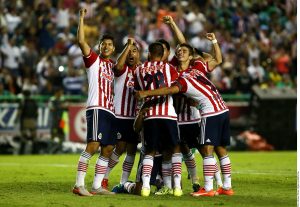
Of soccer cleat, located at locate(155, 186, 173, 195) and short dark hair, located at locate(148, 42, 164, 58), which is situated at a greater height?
short dark hair, located at locate(148, 42, 164, 58)

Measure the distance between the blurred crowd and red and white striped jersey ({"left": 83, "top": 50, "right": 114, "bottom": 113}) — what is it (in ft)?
35.6

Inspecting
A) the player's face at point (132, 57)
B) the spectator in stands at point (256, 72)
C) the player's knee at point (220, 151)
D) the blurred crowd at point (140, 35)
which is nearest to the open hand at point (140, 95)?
the player's face at point (132, 57)

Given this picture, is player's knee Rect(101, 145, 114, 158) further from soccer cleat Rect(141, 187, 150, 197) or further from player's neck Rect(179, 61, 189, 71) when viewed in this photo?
player's neck Rect(179, 61, 189, 71)

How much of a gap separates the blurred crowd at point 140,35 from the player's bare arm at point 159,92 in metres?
11.5

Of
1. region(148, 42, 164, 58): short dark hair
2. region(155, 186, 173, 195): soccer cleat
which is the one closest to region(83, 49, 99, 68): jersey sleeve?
region(148, 42, 164, 58): short dark hair

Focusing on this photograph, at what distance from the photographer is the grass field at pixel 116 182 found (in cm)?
1100

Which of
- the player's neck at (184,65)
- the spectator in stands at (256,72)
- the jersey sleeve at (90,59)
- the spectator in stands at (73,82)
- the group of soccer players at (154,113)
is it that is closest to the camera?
the group of soccer players at (154,113)

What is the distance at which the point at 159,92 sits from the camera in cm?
1153

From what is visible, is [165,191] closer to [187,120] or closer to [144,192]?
[144,192]

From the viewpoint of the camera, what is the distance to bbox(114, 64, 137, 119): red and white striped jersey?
1236 cm

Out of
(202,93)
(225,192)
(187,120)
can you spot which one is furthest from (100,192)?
(202,93)

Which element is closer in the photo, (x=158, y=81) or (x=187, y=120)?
(x=158, y=81)

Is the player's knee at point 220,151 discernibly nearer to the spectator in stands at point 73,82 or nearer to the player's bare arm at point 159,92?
the player's bare arm at point 159,92

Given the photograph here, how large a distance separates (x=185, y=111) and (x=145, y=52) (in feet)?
32.2
